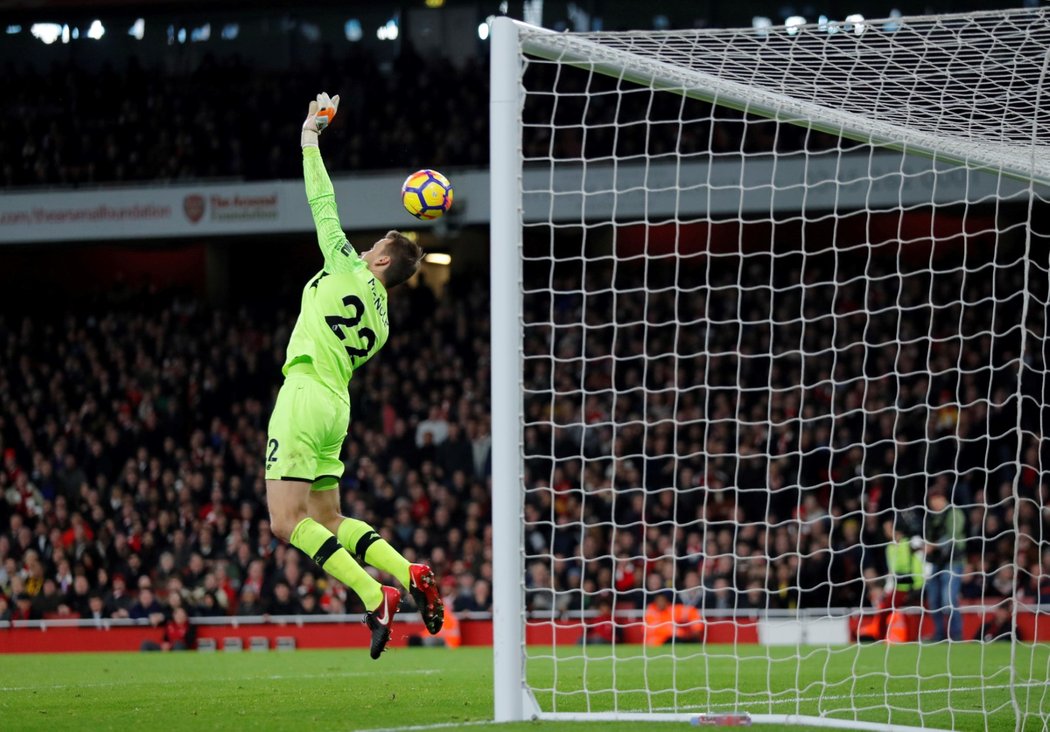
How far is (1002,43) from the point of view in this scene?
664cm

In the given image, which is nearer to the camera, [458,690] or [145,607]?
[458,690]

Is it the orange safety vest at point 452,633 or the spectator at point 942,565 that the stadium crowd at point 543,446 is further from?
the orange safety vest at point 452,633

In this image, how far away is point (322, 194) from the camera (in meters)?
6.51

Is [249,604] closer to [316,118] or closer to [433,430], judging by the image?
[433,430]

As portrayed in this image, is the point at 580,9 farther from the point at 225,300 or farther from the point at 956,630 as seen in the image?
the point at 956,630

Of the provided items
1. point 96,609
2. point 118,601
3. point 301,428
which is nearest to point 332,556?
point 301,428

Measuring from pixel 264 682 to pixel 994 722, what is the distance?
14.3ft

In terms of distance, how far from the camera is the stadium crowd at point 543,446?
14.3 m

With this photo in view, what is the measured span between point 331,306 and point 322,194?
0.53m

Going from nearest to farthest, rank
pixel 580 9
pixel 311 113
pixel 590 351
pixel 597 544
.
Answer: pixel 311 113, pixel 597 544, pixel 590 351, pixel 580 9

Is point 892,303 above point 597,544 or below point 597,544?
above

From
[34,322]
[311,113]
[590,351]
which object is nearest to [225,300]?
[34,322]

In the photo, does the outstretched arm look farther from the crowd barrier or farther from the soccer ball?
the crowd barrier

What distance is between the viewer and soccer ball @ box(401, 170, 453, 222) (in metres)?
6.58
